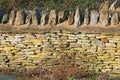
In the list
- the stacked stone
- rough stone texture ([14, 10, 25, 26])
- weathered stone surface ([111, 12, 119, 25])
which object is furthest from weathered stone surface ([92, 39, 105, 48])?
rough stone texture ([14, 10, 25, 26])

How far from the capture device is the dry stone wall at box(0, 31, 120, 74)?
29.6ft

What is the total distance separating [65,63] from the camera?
909 cm

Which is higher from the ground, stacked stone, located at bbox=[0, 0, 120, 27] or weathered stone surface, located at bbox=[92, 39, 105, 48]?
stacked stone, located at bbox=[0, 0, 120, 27]

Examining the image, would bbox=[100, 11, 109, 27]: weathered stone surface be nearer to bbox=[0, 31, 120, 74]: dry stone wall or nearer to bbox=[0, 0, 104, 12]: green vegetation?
bbox=[0, 31, 120, 74]: dry stone wall

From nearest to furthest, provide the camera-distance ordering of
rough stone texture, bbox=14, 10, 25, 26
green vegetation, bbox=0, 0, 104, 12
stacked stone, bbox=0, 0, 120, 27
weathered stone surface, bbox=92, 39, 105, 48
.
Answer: weathered stone surface, bbox=92, 39, 105, 48, stacked stone, bbox=0, 0, 120, 27, rough stone texture, bbox=14, 10, 25, 26, green vegetation, bbox=0, 0, 104, 12

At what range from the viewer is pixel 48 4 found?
13047 millimetres

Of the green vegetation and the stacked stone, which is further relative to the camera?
the green vegetation

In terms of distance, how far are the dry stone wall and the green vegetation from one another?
133 inches

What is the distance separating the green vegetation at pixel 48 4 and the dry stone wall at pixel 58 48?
338 cm

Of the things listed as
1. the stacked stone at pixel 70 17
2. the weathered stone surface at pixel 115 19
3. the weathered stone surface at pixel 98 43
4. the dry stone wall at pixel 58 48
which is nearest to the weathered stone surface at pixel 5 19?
the stacked stone at pixel 70 17

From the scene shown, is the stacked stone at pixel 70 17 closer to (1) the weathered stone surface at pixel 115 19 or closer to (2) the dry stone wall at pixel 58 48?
(1) the weathered stone surface at pixel 115 19

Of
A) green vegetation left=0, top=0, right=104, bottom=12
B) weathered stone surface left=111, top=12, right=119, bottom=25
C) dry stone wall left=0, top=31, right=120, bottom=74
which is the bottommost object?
dry stone wall left=0, top=31, right=120, bottom=74

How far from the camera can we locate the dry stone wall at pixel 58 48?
9008 mm

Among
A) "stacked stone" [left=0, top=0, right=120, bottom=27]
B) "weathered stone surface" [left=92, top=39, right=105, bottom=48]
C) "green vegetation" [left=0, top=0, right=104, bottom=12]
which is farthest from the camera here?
"green vegetation" [left=0, top=0, right=104, bottom=12]
